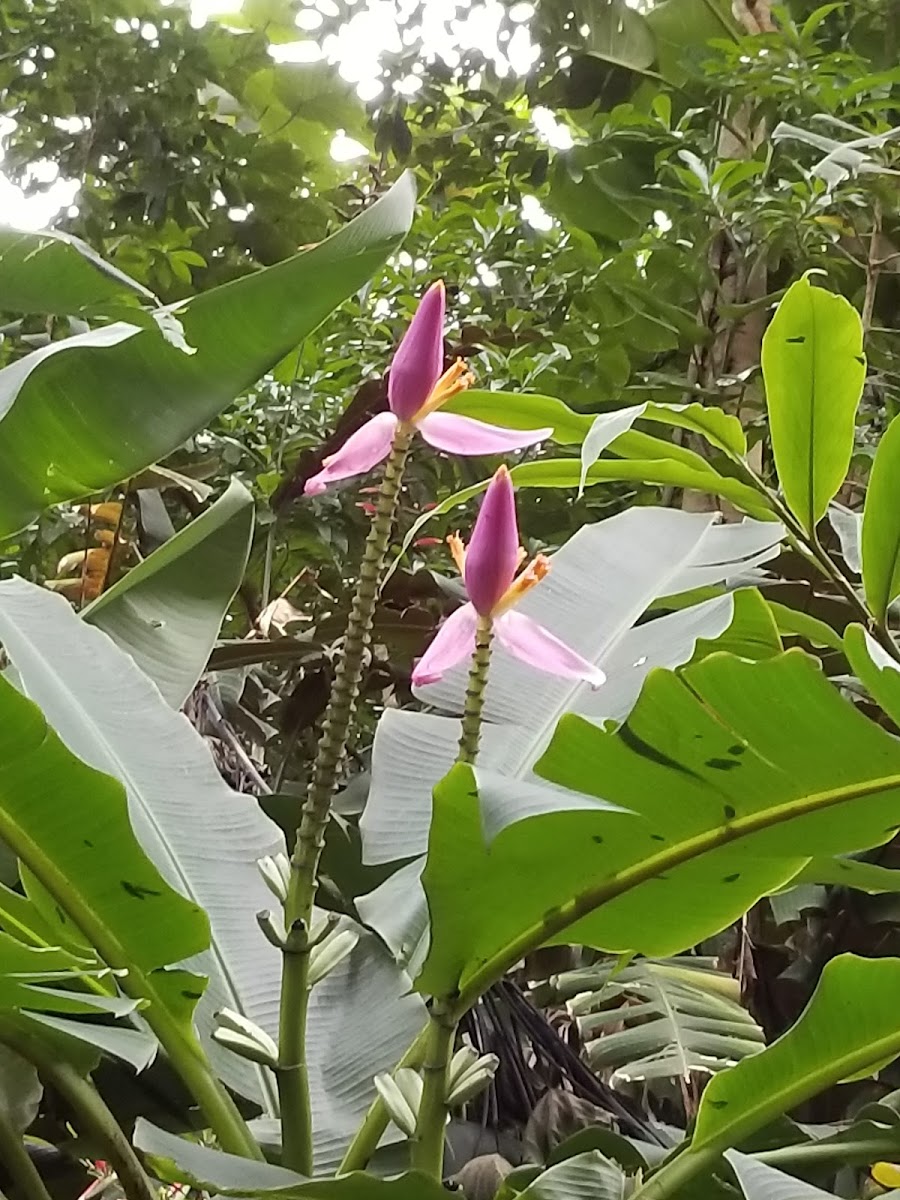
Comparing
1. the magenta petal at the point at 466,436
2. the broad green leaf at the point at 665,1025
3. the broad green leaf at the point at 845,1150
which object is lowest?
the broad green leaf at the point at 665,1025

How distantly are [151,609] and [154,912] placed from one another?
243mm

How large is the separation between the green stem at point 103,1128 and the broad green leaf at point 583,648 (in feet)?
0.37

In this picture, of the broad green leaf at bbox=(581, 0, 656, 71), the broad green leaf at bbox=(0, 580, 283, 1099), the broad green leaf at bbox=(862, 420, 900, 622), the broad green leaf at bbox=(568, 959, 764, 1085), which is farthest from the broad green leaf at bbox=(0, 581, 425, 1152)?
the broad green leaf at bbox=(581, 0, 656, 71)

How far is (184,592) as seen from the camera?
1.84 feet

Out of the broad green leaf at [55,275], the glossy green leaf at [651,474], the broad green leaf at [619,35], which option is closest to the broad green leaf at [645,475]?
the glossy green leaf at [651,474]

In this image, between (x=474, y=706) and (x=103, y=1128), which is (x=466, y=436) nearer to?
(x=474, y=706)

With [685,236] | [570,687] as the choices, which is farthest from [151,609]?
[685,236]

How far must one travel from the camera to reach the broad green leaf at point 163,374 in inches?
13.9

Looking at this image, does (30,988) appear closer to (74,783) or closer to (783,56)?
(74,783)

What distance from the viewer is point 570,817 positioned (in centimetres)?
29

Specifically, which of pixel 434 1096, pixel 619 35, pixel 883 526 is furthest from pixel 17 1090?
pixel 619 35

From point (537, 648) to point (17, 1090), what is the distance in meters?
0.23

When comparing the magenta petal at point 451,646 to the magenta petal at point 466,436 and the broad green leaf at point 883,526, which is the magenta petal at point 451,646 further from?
the broad green leaf at point 883,526

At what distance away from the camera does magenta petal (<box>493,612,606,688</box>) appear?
358 mm
